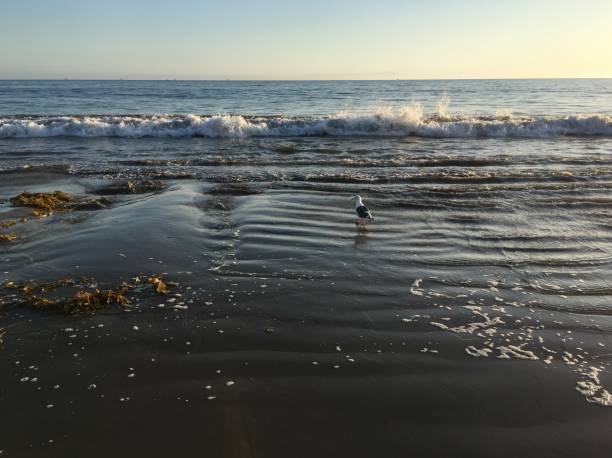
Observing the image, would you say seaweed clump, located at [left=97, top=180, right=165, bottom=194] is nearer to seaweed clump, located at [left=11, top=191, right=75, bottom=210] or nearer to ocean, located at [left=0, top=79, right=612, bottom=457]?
ocean, located at [left=0, top=79, right=612, bottom=457]

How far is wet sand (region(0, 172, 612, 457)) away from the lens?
321 centimetres

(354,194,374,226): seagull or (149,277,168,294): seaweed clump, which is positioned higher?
(354,194,374,226): seagull

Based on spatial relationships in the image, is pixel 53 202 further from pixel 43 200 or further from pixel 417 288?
pixel 417 288

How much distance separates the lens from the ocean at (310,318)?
3279 millimetres

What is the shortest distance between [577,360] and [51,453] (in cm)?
422

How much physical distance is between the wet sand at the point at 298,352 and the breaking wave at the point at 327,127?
→ 14.4 meters

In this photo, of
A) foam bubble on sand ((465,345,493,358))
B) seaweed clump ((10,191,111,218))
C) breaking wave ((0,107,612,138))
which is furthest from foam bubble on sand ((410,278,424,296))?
breaking wave ((0,107,612,138))

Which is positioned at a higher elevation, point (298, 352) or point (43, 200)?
point (43, 200)

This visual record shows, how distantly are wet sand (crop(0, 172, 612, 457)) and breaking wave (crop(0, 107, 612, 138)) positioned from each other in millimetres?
14411

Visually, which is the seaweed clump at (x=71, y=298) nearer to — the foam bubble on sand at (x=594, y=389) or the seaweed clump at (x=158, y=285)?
the seaweed clump at (x=158, y=285)

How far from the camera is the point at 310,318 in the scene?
4820mm

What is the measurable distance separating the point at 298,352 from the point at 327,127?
1838 cm

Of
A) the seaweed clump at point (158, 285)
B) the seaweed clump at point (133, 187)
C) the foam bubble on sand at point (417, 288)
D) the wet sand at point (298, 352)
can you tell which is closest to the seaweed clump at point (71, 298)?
the wet sand at point (298, 352)

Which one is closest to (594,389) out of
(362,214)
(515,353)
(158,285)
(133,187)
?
(515,353)
